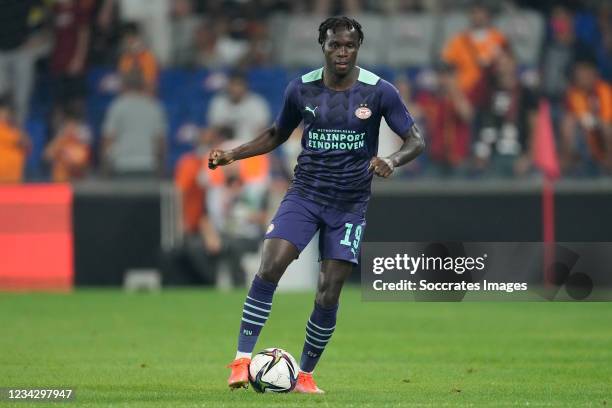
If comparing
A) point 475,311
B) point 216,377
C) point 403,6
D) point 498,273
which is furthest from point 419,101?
point 216,377

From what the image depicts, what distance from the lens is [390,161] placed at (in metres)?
9.07

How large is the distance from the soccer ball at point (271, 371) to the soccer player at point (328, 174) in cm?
7

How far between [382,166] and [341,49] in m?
0.94

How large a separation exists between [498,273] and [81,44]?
12.5m

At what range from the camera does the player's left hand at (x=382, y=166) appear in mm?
8891

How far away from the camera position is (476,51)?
21672 mm

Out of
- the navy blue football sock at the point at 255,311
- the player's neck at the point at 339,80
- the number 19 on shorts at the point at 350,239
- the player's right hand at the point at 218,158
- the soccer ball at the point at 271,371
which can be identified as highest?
the player's neck at the point at 339,80

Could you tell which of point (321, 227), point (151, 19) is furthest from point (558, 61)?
point (321, 227)

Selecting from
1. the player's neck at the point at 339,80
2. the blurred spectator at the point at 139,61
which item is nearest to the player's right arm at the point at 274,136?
the player's neck at the point at 339,80

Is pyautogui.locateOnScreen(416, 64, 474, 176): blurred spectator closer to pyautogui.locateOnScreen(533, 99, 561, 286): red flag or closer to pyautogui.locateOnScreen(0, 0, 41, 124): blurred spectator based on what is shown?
pyautogui.locateOnScreen(533, 99, 561, 286): red flag

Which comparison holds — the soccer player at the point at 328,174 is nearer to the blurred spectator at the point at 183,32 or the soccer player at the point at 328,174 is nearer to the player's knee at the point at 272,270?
the player's knee at the point at 272,270

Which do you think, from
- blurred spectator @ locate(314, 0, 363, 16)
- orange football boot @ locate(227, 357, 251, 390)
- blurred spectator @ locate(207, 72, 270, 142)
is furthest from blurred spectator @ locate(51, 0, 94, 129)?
orange football boot @ locate(227, 357, 251, 390)

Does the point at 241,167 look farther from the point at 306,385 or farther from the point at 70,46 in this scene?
the point at 306,385

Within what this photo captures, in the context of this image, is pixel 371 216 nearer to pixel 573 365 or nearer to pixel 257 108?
pixel 257 108
